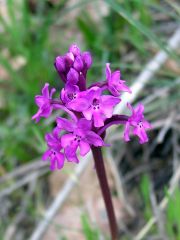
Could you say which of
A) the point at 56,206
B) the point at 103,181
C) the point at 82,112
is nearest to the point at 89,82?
the point at 56,206

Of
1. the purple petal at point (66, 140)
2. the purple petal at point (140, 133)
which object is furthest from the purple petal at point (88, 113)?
the purple petal at point (140, 133)

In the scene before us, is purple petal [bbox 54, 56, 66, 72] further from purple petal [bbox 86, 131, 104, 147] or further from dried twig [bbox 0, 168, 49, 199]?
dried twig [bbox 0, 168, 49, 199]

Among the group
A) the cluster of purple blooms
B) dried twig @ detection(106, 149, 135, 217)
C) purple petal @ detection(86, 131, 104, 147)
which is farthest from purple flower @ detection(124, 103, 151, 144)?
dried twig @ detection(106, 149, 135, 217)

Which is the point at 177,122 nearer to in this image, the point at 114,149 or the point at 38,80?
the point at 114,149

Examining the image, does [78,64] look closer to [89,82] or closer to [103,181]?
[103,181]

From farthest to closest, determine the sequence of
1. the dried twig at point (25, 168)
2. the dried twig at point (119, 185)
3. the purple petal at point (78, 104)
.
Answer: the dried twig at point (25, 168) → the dried twig at point (119, 185) → the purple petal at point (78, 104)

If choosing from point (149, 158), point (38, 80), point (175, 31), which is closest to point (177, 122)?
point (149, 158)

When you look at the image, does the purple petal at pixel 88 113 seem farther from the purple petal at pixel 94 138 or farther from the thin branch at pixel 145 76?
the thin branch at pixel 145 76
